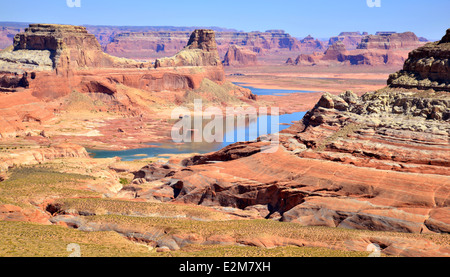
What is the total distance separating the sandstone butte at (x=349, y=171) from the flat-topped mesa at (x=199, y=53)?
103555 mm

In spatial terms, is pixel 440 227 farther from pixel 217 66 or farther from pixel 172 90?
pixel 217 66

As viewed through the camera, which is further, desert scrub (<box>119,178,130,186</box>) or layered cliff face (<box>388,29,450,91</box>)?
desert scrub (<box>119,178,130,186</box>)

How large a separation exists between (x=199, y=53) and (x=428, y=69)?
120389 millimetres

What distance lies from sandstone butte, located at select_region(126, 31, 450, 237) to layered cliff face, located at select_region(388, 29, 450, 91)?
0.22m

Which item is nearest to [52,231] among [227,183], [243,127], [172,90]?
[227,183]

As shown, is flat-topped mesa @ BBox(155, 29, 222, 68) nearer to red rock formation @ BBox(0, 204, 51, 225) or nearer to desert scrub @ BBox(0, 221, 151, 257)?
red rock formation @ BBox(0, 204, 51, 225)

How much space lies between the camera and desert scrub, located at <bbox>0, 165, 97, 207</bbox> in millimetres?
44781

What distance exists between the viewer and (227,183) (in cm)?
4694

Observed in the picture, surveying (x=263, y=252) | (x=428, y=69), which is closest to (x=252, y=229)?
(x=263, y=252)

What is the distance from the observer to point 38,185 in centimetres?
4897

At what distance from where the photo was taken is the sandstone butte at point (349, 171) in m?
36.9

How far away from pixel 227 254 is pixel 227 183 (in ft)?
61.7

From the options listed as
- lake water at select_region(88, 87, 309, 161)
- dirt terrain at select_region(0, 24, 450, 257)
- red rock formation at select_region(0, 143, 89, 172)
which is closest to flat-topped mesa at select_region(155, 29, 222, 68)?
lake water at select_region(88, 87, 309, 161)

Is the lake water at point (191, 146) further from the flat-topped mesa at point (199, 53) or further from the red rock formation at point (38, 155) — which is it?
the flat-topped mesa at point (199, 53)
